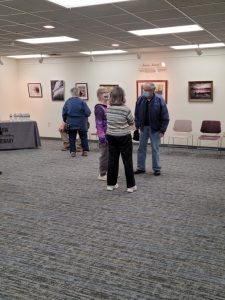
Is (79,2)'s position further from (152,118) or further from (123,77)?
(123,77)

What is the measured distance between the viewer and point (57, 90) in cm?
1155

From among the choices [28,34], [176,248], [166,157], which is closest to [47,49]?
[28,34]

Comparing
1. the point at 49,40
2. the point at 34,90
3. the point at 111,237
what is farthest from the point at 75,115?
the point at 111,237

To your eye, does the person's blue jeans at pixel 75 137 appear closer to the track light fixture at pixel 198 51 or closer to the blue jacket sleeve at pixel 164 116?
the blue jacket sleeve at pixel 164 116

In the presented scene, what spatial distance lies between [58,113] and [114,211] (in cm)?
782

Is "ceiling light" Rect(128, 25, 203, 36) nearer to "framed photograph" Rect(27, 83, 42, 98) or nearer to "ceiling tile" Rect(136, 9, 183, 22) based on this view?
"ceiling tile" Rect(136, 9, 183, 22)

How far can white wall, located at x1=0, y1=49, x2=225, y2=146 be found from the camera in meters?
9.41

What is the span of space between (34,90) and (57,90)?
923 millimetres

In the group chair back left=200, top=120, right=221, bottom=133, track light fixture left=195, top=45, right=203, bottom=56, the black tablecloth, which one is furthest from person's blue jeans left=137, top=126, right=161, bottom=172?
the black tablecloth

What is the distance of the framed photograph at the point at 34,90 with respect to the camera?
11.9m

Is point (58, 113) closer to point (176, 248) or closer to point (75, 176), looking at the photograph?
point (75, 176)

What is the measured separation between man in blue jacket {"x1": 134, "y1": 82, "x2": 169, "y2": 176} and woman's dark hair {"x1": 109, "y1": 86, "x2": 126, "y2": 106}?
1.21 m

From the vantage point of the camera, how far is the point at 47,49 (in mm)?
9094

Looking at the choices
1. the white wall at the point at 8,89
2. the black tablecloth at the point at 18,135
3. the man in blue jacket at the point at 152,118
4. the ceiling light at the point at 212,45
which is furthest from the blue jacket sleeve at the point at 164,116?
the white wall at the point at 8,89
